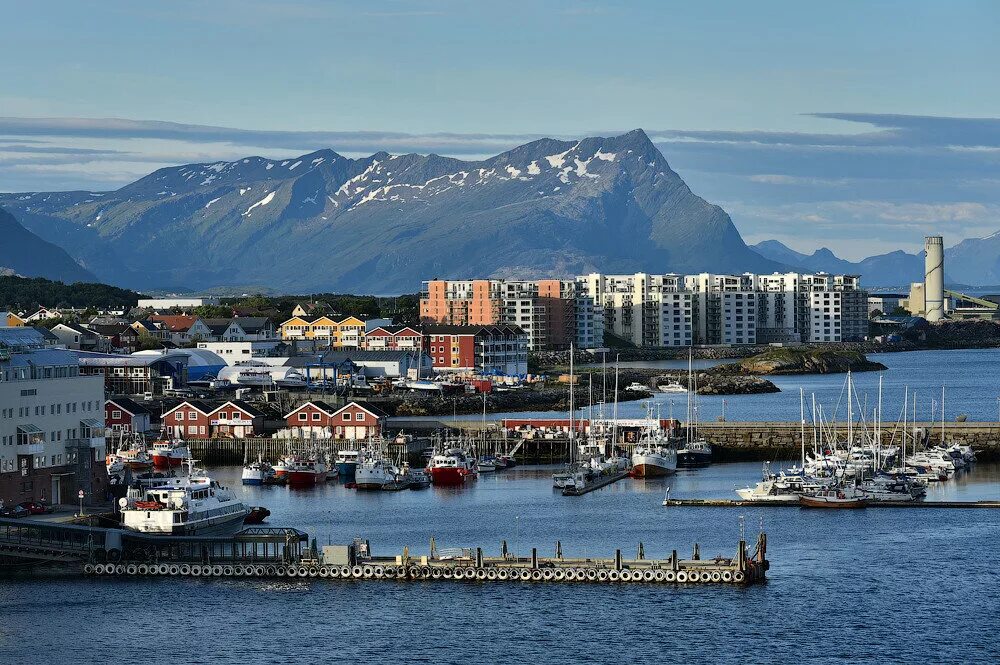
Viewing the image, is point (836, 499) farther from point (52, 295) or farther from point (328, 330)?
point (52, 295)

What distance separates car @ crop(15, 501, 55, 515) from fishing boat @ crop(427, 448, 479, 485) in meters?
12.8

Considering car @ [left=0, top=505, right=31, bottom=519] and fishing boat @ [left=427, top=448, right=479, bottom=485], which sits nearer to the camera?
car @ [left=0, top=505, right=31, bottom=519]

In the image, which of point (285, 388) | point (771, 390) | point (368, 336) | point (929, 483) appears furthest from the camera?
point (368, 336)

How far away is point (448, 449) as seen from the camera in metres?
45.2

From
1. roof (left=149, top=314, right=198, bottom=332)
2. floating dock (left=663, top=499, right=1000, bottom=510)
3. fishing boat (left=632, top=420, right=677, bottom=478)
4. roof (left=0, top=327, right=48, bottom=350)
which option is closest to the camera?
roof (left=0, top=327, right=48, bottom=350)

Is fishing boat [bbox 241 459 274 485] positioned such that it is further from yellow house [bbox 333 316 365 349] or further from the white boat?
yellow house [bbox 333 316 365 349]

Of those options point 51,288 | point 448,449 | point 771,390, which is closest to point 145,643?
point 448,449

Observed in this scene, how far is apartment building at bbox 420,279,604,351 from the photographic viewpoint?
10450cm

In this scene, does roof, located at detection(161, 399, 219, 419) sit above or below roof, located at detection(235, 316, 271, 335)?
below

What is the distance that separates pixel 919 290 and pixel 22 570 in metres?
144

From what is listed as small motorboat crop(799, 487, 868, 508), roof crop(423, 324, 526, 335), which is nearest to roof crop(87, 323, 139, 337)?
roof crop(423, 324, 526, 335)

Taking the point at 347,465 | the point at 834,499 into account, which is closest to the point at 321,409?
the point at 347,465

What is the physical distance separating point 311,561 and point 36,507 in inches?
246

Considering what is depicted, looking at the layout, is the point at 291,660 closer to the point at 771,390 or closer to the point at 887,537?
the point at 887,537
